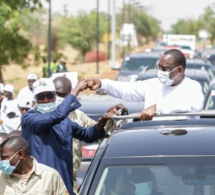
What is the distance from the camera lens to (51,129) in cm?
755

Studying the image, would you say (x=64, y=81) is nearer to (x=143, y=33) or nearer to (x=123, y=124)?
(x=123, y=124)

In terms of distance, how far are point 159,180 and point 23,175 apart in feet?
3.38

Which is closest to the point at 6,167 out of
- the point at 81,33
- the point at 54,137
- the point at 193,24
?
the point at 54,137

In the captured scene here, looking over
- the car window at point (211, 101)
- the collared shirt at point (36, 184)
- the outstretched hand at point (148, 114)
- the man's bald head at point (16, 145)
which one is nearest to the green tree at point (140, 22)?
the car window at point (211, 101)

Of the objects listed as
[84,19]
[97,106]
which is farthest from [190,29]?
[97,106]

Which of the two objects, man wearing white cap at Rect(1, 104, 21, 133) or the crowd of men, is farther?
man wearing white cap at Rect(1, 104, 21, 133)

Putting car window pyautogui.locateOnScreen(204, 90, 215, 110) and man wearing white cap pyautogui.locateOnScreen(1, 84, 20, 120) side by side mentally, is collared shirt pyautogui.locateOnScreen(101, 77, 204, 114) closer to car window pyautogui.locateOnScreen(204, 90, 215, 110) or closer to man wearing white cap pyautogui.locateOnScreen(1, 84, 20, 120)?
man wearing white cap pyautogui.locateOnScreen(1, 84, 20, 120)

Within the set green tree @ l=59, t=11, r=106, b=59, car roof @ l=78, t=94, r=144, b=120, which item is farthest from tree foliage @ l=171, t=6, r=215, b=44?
car roof @ l=78, t=94, r=144, b=120

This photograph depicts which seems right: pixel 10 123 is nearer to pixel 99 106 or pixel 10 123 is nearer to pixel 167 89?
pixel 99 106

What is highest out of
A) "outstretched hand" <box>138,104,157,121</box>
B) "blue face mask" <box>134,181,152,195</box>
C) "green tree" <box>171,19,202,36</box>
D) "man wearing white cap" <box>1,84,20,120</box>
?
"outstretched hand" <box>138,104,157,121</box>

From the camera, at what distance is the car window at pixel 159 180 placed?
588 centimetres

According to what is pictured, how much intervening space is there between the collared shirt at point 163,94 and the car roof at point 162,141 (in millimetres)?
955

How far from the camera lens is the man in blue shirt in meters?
7.43

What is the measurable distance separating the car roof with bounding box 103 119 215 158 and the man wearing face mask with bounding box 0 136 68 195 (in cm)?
49
